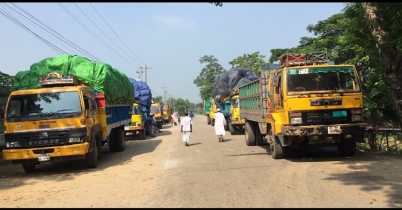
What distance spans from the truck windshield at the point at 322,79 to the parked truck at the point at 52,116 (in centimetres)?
553

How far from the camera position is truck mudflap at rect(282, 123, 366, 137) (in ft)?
31.2

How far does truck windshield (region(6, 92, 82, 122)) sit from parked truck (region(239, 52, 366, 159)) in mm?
5401

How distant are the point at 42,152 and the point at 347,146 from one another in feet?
26.8

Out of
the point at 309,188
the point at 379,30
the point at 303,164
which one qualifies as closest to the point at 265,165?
the point at 303,164

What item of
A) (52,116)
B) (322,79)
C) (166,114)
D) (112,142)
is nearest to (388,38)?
(322,79)

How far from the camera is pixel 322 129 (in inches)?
377

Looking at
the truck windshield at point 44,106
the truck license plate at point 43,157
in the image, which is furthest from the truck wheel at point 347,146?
the truck license plate at point 43,157

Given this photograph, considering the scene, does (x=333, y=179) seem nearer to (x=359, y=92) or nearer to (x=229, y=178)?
(x=229, y=178)

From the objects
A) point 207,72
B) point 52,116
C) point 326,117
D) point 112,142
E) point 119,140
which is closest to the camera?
point 326,117

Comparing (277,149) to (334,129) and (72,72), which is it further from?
(72,72)

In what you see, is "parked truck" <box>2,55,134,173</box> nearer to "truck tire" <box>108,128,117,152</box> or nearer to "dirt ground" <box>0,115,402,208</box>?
"dirt ground" <box>0,115,402,208</box>

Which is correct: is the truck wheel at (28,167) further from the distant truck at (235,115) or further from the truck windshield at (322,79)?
the distant truck at (235,115)

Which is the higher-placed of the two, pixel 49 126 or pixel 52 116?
pixel 52 116

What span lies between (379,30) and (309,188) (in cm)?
446
